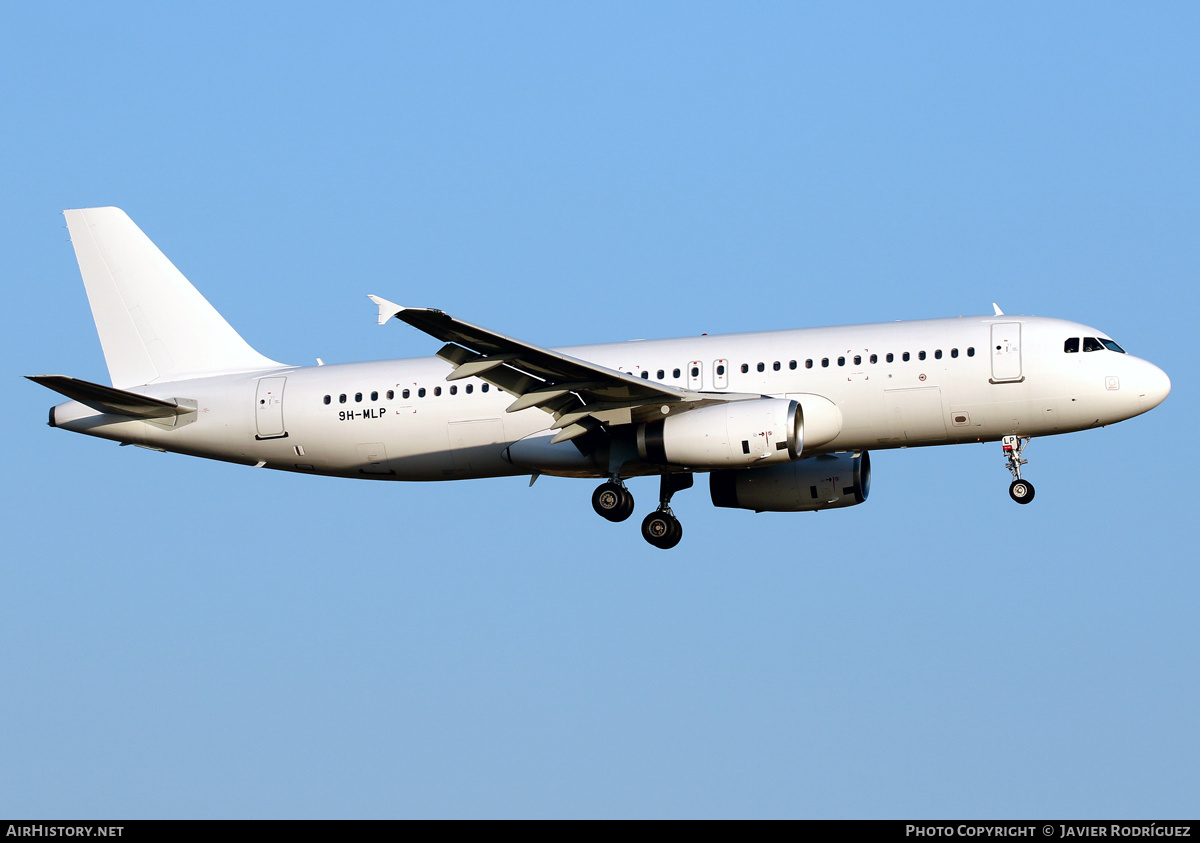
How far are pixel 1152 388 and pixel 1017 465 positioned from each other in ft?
11.8

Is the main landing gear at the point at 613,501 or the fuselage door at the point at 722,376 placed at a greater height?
the fuselage door at the point at 722,376

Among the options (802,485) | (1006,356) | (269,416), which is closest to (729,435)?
(802,485)

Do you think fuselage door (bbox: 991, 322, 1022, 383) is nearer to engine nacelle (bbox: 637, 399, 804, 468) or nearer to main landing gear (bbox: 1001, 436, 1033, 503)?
main landing gear (bbox: 1001, 436, 1033, 503)

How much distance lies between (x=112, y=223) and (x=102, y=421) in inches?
256

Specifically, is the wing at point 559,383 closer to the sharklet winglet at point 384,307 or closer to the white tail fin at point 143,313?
the sharklet winglet at point 384,307

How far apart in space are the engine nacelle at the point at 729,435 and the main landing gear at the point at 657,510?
6.53 feet

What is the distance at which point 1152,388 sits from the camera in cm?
3800

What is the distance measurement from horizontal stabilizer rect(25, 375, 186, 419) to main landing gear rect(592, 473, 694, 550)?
37.9ft

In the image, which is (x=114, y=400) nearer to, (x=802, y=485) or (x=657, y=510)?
(x=657, y=510)

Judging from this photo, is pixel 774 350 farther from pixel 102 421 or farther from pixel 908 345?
pixel 102 421

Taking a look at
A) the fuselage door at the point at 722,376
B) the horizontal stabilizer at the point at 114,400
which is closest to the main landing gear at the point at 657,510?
the fuselage door at the point at 722,376

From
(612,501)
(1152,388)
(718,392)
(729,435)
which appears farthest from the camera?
(612,501)

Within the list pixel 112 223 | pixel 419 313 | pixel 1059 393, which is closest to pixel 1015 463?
pixel 1059 393

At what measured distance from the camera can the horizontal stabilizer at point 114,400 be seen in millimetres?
39781
